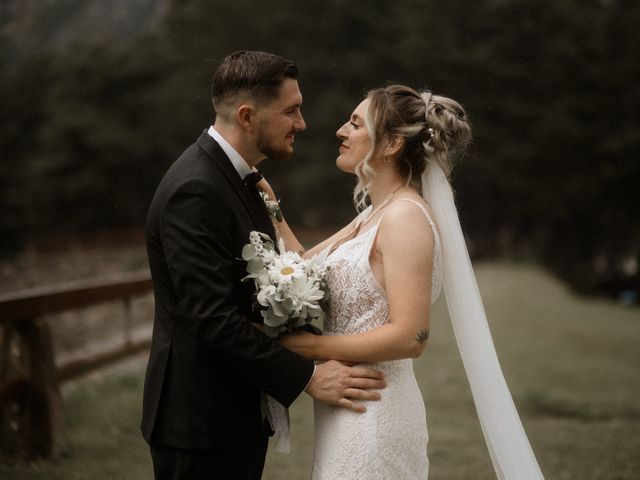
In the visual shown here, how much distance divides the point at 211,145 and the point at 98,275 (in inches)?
920

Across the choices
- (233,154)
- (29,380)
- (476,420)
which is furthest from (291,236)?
(476,420)

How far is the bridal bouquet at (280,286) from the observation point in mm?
2836

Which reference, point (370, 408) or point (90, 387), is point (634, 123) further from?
point (370, 408)

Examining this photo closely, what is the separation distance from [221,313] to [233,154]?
67cm

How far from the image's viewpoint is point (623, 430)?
673 cm

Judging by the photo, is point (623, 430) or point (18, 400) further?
point (623, 430)

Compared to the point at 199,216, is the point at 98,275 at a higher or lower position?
lower

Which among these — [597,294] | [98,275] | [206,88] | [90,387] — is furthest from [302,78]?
[90,387]

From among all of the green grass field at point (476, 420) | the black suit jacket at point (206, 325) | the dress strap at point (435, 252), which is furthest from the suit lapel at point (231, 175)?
the green grass field at point (476, 420)

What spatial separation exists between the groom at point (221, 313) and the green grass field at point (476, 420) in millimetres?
2424

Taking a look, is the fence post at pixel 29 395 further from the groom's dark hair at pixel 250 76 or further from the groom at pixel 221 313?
the groom's dark hair at pixel 250 76

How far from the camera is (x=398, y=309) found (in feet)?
9.77

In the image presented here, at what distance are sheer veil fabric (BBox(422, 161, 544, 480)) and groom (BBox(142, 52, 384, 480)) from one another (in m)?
0.54

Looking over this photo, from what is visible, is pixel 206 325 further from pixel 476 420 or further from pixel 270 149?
pixel 476 420
